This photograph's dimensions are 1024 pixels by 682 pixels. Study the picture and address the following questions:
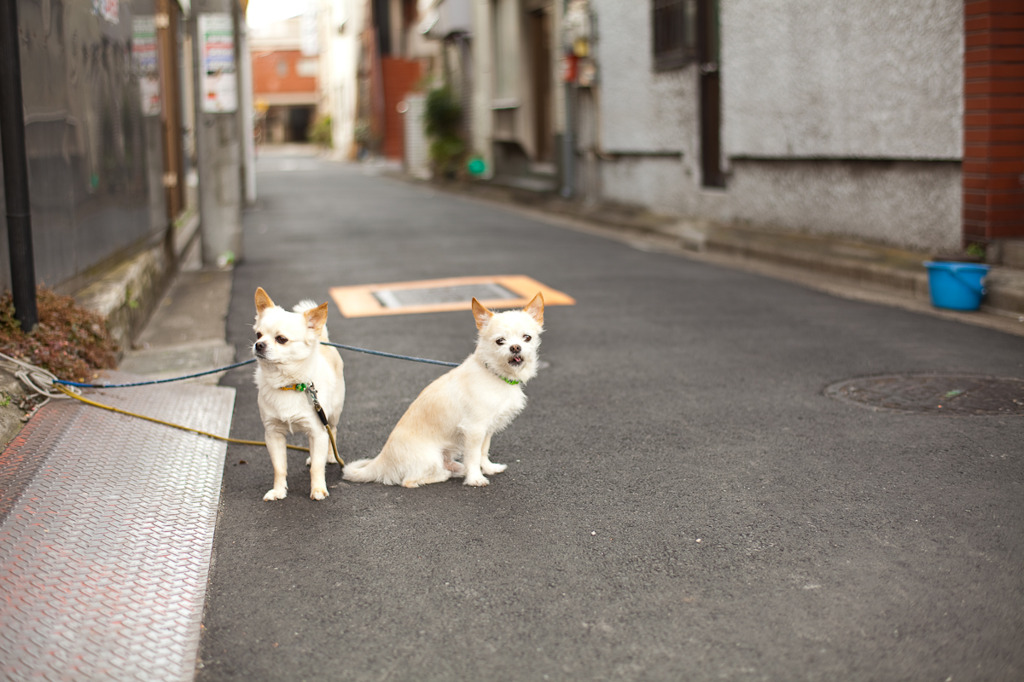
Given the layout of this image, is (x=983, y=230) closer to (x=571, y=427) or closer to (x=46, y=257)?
(x=571, y=427)

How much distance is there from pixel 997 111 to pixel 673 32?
23.0ft

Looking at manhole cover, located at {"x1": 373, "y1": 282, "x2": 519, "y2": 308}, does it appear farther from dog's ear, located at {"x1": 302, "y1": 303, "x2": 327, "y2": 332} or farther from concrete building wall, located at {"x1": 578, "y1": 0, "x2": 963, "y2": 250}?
dog's ear, located at {"x1": 302, "y1": 303, "x2": 327, "y2": 332}

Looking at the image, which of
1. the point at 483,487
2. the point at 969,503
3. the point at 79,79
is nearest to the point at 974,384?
the point at 969,503

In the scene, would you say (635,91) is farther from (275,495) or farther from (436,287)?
(275,495)

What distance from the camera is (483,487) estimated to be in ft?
15.4

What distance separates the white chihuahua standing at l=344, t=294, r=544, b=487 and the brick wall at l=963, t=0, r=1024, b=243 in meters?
6.44

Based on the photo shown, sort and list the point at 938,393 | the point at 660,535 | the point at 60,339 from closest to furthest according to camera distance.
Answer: the point at 660,535, the point at 60,339, the point at 938,393

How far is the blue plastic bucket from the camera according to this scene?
8680 mm

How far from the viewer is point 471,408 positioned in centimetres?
454

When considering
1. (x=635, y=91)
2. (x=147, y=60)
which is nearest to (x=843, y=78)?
(x=635, y=91)

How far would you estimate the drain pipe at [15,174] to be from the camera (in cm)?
566

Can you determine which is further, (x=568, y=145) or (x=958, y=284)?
(x=568, y=145)

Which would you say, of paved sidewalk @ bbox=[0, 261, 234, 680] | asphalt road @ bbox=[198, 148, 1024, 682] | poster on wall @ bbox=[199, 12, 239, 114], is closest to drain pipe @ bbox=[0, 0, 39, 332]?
paved sidewalk @ bbox=[0, 261, 234, 680]

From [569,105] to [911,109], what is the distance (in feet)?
32.7
